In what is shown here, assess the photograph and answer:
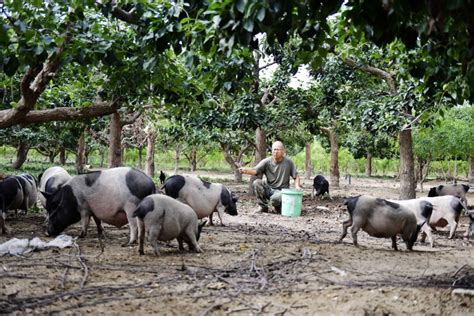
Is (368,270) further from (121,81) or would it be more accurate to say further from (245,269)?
(121,81)

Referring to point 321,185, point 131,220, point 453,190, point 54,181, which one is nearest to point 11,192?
point 54,181

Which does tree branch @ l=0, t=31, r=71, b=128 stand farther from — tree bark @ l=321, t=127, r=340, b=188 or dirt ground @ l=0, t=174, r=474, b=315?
tree bark @ l=321, t=127, r=340, b=188

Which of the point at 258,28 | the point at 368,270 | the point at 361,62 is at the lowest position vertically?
the point at 368,270

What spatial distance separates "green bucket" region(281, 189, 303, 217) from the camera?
11.0 metres

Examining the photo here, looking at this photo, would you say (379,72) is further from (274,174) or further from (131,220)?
(131,220)

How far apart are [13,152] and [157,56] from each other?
213ft

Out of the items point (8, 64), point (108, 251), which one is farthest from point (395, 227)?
point (8, 64)

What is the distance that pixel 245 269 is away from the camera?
17.5ft

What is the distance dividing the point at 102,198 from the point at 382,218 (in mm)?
3870

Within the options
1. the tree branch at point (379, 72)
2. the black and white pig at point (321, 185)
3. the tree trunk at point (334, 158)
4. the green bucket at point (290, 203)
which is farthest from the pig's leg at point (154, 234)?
the tree trunk at point (334, 158)

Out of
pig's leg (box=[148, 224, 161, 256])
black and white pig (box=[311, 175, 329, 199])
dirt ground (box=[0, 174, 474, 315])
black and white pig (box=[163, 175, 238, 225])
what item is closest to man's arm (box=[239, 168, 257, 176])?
black and white pig (box=[163, 175, 238, 225])

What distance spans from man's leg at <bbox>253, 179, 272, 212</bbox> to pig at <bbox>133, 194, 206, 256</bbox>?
558cm

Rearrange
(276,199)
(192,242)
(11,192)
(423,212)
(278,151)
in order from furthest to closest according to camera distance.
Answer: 1. (276,199)
2. (278,151)
3. (11,192)
4. (423,212)
5. (192,242)

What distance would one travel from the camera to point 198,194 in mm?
8867
